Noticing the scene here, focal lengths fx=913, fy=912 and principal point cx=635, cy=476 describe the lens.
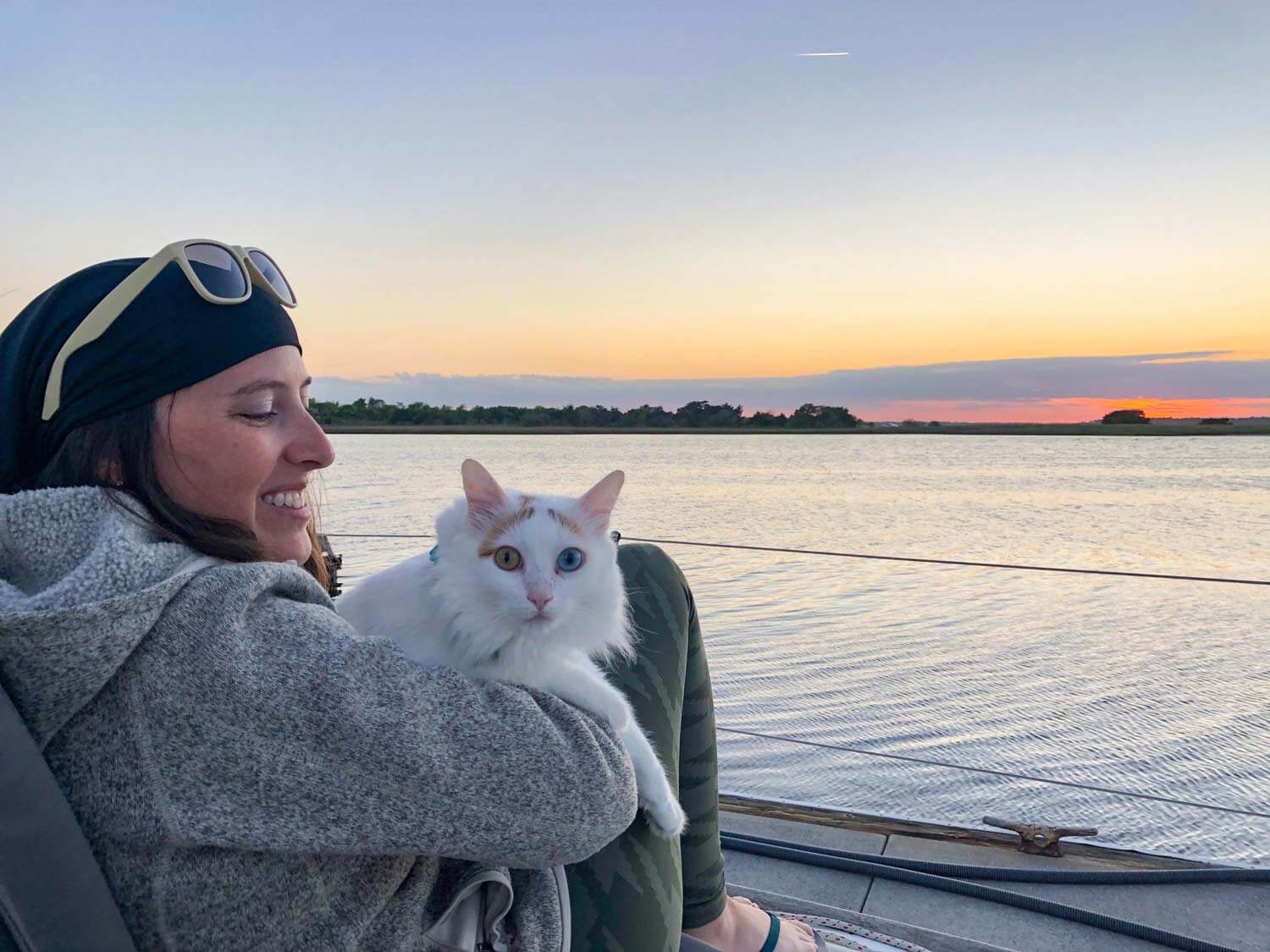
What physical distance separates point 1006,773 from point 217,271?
3285 millimetres

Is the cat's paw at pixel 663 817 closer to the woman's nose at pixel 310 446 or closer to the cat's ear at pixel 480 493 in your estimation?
the cat's ear at pixel 480 493

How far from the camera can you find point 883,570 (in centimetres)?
939

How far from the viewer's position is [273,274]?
1.56 meters

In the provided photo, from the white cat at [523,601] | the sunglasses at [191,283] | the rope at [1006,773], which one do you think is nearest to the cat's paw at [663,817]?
the white cat at [523,601]

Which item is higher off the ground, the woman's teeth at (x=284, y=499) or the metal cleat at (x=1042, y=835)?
the woman's teeth at (x=284, y=499)

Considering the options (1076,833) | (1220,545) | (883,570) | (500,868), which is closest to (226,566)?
(500,868)

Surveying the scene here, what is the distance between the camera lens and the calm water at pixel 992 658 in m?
3.42

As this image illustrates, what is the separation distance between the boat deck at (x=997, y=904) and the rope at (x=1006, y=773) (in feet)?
2.57

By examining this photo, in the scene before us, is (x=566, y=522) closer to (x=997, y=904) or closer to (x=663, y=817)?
(x=663, y=817)

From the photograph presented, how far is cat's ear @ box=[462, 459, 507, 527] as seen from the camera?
1.43m

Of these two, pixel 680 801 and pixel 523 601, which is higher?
pixel 523 601

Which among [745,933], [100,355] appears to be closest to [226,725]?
[100,355]

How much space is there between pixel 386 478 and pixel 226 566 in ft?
83.3

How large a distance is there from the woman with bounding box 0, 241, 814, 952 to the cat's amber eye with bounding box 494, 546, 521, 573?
37cm
